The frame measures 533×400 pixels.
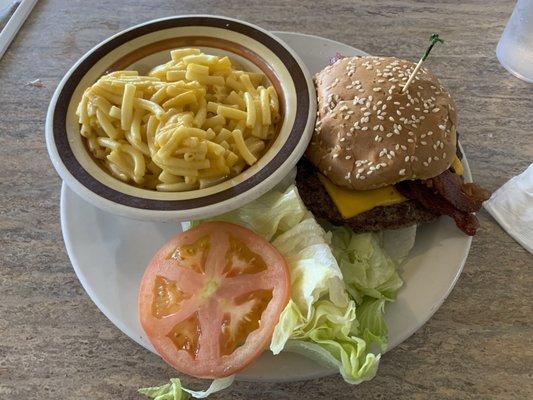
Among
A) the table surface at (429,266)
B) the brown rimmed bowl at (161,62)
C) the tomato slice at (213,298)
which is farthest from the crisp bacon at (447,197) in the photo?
the tomato slice at (213,298)

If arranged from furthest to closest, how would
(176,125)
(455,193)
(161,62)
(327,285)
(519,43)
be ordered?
(519,43) < (161,62) < (455,193) < (176,125) < (327,285)

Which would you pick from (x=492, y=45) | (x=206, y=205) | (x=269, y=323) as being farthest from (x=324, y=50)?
(x=269, y=323)

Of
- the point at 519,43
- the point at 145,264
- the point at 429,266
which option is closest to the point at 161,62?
the point at 145,264

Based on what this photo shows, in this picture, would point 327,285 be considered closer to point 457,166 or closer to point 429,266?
point 429,266

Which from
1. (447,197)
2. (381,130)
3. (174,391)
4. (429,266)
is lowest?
(174,391)

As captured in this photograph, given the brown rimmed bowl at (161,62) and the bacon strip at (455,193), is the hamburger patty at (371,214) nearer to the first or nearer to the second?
the bacon strip at (455,193)
